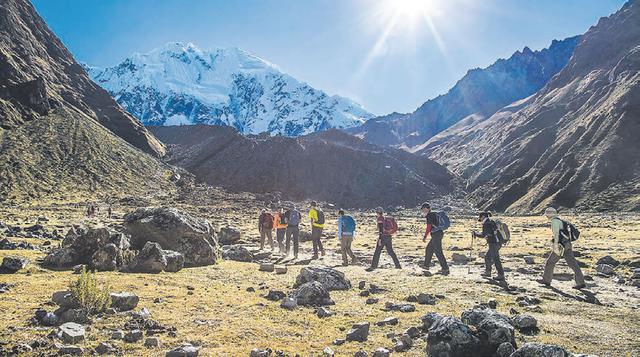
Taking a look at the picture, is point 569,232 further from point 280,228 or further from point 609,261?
point 280,228

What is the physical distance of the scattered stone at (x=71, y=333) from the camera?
9.04m

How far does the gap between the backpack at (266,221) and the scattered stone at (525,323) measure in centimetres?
2131

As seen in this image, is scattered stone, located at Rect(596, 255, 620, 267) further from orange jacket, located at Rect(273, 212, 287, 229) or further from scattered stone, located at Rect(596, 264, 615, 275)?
orange jacket, located at Rect(273, 212, 287, 229)

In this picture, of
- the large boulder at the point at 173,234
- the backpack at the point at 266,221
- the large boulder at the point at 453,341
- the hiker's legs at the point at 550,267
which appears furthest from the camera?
the backpack at the point at 266,221

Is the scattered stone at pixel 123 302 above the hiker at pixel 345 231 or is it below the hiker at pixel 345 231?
below

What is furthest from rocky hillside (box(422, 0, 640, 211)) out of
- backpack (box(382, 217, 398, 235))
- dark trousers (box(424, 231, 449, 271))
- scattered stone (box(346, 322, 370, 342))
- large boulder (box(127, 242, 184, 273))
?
scattered stone (box(346, 322, 370, 342))

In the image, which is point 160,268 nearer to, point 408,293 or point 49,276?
point 49,276

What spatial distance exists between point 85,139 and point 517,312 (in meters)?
129

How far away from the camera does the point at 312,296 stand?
1340 centimetres

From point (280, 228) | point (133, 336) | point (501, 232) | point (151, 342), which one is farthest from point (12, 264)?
point (501, 232)

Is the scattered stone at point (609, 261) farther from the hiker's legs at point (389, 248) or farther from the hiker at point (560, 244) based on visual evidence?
the hiker's legs at point (389, 248)

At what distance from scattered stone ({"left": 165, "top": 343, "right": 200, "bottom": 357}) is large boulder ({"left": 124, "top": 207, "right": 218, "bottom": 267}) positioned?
1197 centimetres

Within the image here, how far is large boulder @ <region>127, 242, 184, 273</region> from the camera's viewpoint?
17.4m

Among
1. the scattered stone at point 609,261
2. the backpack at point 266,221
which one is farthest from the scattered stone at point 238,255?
the scattered stone at point 609,261
